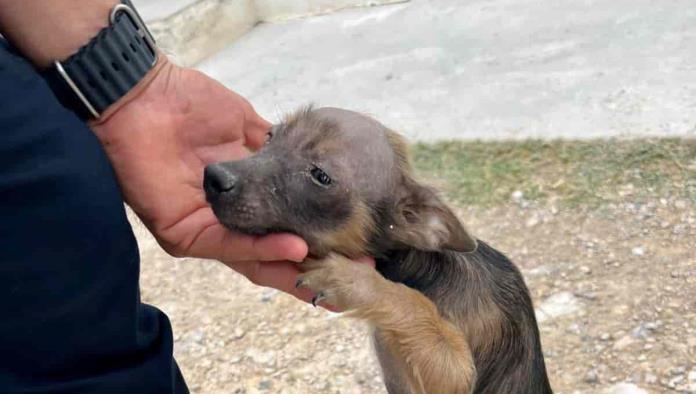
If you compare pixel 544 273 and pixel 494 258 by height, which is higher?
pixel 494 258

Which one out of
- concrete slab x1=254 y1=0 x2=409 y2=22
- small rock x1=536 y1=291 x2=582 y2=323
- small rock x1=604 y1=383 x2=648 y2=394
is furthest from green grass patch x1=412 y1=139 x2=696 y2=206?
concrete slab x1=254 y1=0 x2=409 y2=22

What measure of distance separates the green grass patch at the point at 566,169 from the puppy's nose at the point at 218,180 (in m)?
2.76

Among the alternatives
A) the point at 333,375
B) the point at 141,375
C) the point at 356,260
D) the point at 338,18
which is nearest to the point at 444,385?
the point at 356,260

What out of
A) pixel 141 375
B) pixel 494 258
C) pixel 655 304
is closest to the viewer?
pixel 141 375

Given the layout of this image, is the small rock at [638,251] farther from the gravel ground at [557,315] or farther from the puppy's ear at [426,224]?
the puppy's ear at [426,224]

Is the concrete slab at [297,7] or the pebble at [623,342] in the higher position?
the concrete slab at [297,7]

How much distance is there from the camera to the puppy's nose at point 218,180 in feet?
9.87

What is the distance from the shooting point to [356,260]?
3.36 m

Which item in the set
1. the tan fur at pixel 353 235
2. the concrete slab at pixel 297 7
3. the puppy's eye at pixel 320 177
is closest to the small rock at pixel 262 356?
the tan fur at pixel 353 235

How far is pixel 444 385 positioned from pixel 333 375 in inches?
72.8

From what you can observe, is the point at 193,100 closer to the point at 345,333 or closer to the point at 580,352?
the point at 345,333

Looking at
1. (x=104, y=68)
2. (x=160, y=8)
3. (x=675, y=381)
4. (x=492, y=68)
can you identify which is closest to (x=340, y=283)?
(x=104, y=68)

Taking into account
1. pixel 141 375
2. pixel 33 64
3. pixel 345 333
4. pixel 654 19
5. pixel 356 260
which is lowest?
pixel 654 19

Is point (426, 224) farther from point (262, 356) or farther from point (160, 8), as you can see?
point (160, 8)
